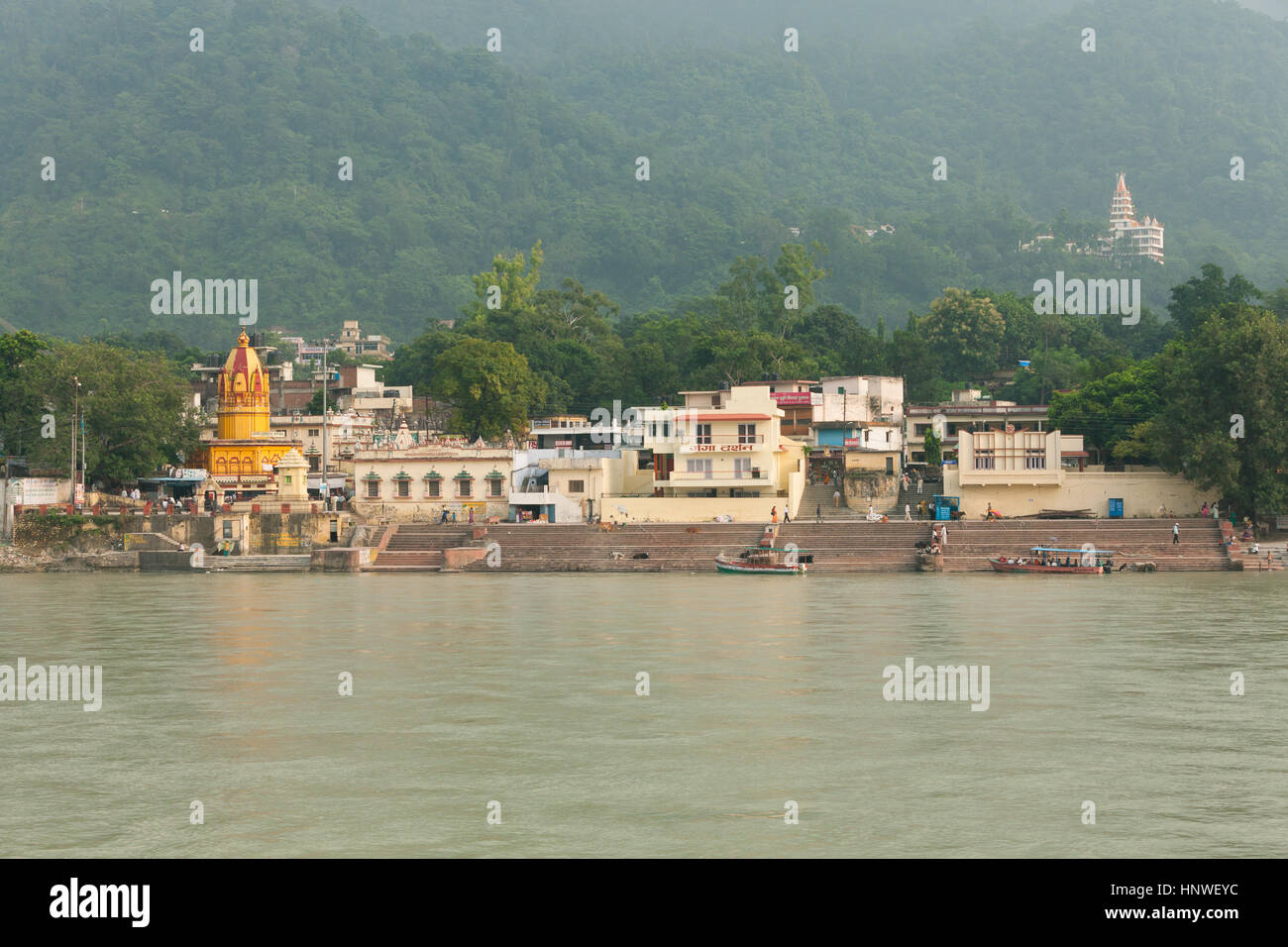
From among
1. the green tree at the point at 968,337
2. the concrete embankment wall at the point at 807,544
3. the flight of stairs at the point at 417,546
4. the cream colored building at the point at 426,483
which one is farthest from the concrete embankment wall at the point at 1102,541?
the green tree at the point at 968,337

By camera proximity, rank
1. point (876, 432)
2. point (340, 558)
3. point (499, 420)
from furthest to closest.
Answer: point (499, 420) < point (876, 432) < point (340, 558)

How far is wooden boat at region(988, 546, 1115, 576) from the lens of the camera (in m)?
48.4

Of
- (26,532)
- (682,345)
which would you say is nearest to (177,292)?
(682,345)

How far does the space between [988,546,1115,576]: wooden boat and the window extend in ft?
40.9

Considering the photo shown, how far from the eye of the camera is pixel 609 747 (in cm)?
2069

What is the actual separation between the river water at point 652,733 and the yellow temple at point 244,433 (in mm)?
26774

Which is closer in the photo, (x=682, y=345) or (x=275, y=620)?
(x=275, y=620)

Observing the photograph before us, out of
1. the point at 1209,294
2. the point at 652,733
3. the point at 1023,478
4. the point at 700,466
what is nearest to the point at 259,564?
the point at 700,466

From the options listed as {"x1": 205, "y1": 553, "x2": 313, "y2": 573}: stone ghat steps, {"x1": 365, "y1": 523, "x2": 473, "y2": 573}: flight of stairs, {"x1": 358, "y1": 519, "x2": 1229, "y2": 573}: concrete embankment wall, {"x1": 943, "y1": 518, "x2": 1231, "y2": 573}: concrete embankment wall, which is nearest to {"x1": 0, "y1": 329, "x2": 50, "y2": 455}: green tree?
{"x1": 205, "y1": 553, "x2": 313, "y2": 573}: stone ghat steps

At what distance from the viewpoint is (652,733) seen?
21.7 metres

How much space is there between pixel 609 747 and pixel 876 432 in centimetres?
4575

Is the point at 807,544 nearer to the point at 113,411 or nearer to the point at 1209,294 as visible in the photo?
the point at 113,411

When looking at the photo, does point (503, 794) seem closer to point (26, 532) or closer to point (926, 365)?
point (26, 532)

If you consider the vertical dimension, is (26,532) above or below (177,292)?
below
